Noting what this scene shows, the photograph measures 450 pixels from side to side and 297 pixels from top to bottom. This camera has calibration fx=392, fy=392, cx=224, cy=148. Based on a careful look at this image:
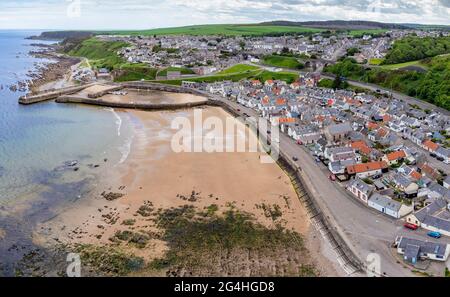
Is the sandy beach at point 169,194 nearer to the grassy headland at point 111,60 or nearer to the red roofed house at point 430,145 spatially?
the red roofed house at point 430,145

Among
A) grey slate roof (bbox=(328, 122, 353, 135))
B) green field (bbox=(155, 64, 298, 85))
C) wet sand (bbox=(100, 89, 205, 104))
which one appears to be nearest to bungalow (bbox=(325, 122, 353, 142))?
grey slate roof (bbox=(328, 122, 353, 135))

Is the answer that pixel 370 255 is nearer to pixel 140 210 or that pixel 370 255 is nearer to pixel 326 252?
pixel 326 252

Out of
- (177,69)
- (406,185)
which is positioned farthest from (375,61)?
(406,185)

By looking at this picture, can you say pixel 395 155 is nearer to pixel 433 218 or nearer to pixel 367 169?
pixel 367 169

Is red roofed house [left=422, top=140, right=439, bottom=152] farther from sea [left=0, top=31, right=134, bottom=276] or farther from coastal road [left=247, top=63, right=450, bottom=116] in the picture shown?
sea [left=0, top=31, right=134, bottom=276]

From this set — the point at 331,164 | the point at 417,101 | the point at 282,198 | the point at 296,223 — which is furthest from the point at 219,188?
the point at 417,101

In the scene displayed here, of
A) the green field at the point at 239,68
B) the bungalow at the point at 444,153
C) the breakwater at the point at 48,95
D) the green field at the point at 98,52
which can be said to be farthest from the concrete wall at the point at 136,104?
the green field at the point at 98,52
